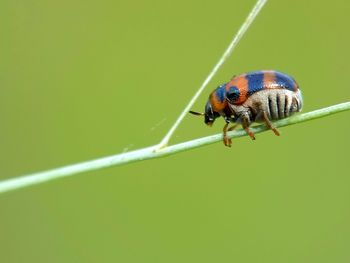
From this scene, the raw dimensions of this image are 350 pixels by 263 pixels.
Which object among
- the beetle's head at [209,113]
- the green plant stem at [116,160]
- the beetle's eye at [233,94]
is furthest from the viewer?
the beetle's head at [209,113]

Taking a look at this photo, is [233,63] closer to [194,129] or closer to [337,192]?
[194,129]

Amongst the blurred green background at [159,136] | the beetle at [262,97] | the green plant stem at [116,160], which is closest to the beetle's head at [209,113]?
the beetle at [262,97]

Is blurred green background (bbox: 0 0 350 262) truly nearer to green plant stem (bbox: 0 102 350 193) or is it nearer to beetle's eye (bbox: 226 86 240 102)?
beetle's eye (bbox: 226 86 240 102)

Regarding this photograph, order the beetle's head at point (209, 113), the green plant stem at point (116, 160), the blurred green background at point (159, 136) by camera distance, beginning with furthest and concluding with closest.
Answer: the blurred green background at point (159, 136), the beetle's head at point (209, 113), the green plant stem at point (116, 160)

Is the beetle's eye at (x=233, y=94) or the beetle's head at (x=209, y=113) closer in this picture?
the beetle's eye at (x=233, y=94)

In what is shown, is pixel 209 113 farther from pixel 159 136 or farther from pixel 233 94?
pixel 159 136

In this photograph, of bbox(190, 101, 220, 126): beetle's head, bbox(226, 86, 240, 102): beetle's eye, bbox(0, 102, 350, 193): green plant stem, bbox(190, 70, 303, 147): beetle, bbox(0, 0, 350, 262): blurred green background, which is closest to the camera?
bbox(0, 102, 350, 193): green plant stem

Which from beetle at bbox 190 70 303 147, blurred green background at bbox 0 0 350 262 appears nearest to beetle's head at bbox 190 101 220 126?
beetle at bbox 190 70 303 147

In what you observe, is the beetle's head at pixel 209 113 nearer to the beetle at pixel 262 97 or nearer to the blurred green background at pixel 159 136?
the beetle at pixel 262 97
